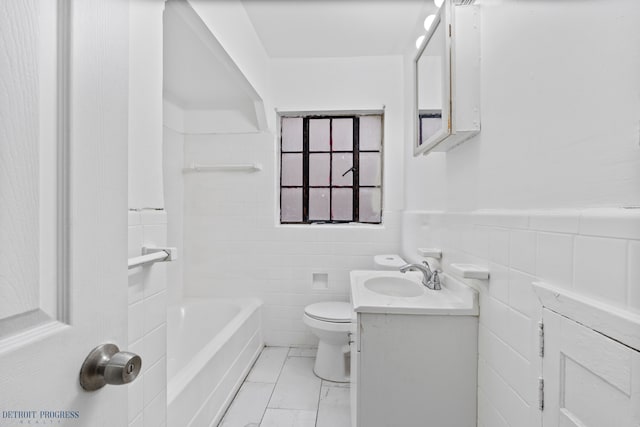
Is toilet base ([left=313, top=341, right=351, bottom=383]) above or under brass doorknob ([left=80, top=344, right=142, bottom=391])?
under

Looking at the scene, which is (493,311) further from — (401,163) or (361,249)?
(401,163)

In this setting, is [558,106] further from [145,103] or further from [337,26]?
[337,26]

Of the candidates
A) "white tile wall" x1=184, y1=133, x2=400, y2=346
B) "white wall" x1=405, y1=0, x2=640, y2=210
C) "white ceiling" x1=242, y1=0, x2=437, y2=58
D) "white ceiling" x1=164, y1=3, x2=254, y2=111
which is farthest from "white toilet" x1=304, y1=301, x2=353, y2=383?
"white ceiling" x1=242, y1=0, x2=437, y2=58

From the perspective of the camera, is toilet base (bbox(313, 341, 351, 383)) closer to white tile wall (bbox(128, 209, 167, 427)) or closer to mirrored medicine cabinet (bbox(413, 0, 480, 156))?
white tile wall (bbox(128, 209, 167, 427))

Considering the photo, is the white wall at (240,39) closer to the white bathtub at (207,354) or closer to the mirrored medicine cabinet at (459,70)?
the mirrored medicine cabinet at (459,70)

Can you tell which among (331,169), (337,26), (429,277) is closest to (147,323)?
(429,277)

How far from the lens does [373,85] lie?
257 centimetres

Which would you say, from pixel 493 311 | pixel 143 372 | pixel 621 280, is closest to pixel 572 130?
pixel 621 280

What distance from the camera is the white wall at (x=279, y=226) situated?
2.54 m

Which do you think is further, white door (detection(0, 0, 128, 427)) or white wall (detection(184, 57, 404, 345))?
white wall (detection(184, 57, 404, 345))

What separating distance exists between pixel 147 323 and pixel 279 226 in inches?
65.2

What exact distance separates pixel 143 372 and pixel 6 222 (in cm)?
82

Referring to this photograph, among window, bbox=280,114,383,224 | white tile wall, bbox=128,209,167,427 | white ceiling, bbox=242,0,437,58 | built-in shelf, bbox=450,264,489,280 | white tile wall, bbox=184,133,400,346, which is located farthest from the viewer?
window, bbox=280,114,383,224

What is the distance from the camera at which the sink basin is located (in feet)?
5.38
